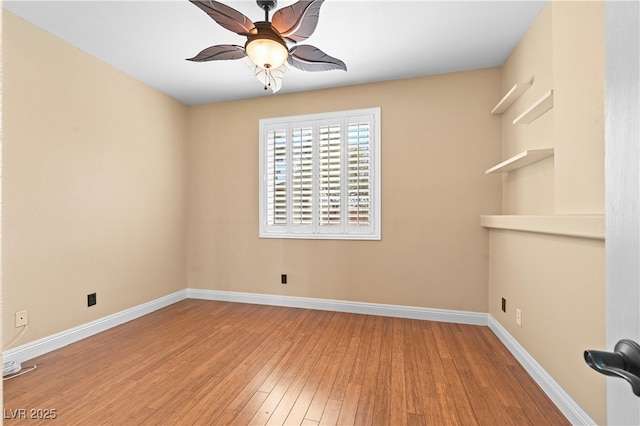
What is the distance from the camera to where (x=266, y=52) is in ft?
6.57

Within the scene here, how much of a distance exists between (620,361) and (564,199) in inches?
70.2

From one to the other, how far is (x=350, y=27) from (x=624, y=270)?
2.60 meters

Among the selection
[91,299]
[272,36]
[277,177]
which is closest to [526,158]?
[272,36]

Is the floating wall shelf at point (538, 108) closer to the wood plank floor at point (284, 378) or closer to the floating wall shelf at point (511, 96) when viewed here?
the floating wall shelf at point (511, 96)

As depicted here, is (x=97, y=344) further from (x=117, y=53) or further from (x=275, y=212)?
(x=117, y=53)

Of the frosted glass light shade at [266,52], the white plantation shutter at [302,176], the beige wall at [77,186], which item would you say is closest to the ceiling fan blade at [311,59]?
the frosted glass light shade at [266,52]

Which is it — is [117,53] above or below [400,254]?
Answer: above

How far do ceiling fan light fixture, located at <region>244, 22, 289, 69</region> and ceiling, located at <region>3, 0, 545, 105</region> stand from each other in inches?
16.1

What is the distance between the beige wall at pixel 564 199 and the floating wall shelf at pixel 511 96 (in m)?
0.06

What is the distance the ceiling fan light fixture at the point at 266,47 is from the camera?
6.48ft

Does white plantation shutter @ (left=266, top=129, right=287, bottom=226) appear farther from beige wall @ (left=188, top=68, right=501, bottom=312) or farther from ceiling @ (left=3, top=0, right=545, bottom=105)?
ceiling @ (left=3, top=0, right=545, bottom=105)

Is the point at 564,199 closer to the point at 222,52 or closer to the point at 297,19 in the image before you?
the point at 297,19

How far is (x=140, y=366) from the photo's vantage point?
7.60 ft

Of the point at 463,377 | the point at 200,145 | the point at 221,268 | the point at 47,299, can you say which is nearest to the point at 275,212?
the point at 221,268
